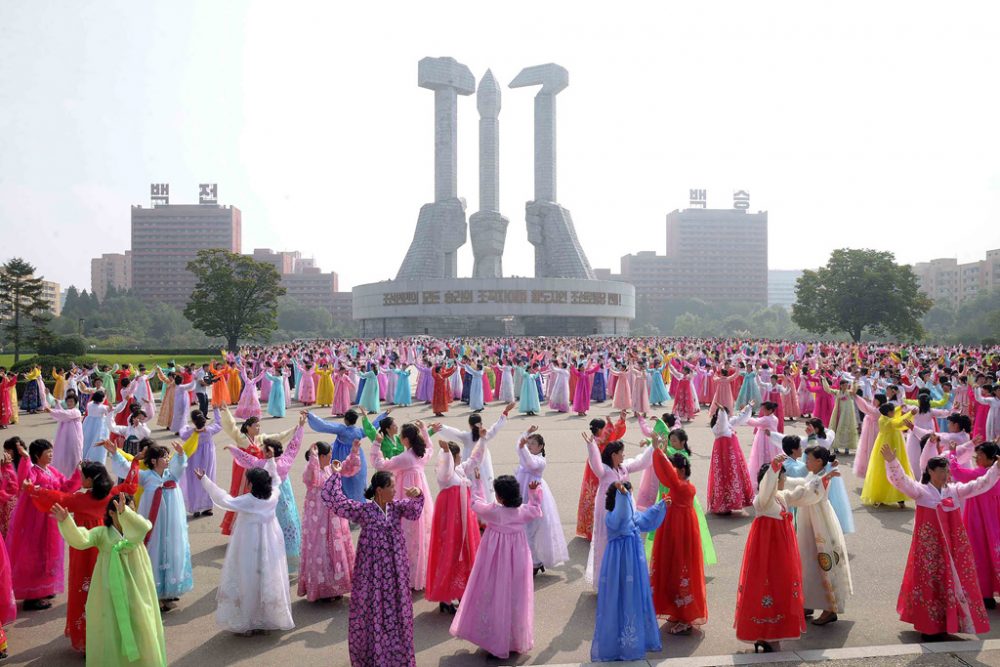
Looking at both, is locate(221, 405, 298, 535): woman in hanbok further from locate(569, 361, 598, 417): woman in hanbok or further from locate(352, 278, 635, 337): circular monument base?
locate(352, 278, 635, 337): circular monument base

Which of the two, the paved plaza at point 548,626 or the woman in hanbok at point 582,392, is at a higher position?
Answer: the woman in hanbok at point 582,392

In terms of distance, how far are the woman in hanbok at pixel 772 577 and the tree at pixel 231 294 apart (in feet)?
139

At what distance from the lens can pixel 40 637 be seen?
5.19 m

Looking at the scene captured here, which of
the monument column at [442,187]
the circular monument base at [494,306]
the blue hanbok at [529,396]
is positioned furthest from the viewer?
the monument column at [442,187]

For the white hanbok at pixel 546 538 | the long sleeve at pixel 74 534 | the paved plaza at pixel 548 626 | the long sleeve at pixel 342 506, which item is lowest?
the paved plaza at pixel 548 626

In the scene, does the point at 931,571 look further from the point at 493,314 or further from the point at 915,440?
the point at 493,314

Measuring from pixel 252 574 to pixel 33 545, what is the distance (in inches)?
83.3

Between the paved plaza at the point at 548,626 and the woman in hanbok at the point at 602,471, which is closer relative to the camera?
the paved plaza at the point at 548,626

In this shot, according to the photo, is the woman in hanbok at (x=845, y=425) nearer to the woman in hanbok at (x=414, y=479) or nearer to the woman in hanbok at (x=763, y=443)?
the woman in hanbok at (x=763, y=443)

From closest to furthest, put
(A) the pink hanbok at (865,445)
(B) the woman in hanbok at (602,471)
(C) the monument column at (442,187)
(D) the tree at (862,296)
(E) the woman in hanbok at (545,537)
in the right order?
1. (B) the woman in hanbok at (602,471)
2. (E) the woman in hanbok at (545,537)
3. (A) the pink hanbok at (865,445)
4. (D) the tree at (862,296)
5. (C) the monument column at (442,187)

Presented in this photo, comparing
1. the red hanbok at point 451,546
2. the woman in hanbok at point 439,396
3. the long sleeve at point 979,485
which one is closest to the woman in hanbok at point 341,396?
the woman in hanbok at point 439,396

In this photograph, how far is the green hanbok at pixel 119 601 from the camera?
168 inches

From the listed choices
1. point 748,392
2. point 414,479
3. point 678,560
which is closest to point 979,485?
point 678,560

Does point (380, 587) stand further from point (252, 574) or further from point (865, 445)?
point (865, 445)
